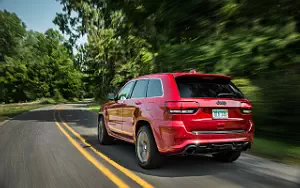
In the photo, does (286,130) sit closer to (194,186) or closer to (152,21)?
(194,186)

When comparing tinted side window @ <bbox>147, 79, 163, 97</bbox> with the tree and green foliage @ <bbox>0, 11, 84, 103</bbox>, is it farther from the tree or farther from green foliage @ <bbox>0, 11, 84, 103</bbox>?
green foliage @ <bbox>0, 11, 84, 103</bbox>

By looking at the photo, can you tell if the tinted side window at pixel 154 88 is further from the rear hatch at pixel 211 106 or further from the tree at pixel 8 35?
the tree at pixel 8 35

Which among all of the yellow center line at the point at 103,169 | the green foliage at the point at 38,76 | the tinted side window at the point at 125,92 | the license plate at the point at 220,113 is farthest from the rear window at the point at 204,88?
the green foliage at the point at 38,76

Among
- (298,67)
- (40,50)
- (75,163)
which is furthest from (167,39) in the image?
(40,50)

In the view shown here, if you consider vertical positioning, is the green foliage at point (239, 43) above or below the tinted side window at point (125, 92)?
above

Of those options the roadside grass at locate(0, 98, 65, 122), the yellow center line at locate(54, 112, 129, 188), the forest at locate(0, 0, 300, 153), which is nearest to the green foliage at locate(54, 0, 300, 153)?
the forest at locate(0, 0, 300, 153)

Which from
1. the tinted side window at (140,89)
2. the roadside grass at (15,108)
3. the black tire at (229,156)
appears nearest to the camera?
the black tire at (229,156)

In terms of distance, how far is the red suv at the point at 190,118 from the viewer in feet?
17.4

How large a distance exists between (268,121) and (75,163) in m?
4.68

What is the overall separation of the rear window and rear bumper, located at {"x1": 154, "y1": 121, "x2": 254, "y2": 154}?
61 cm

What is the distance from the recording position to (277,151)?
7.21 metres

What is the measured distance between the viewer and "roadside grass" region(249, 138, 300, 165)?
6668mm

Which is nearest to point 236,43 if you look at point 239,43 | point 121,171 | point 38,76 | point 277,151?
point 239,43

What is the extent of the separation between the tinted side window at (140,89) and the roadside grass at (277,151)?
306 centimetres
